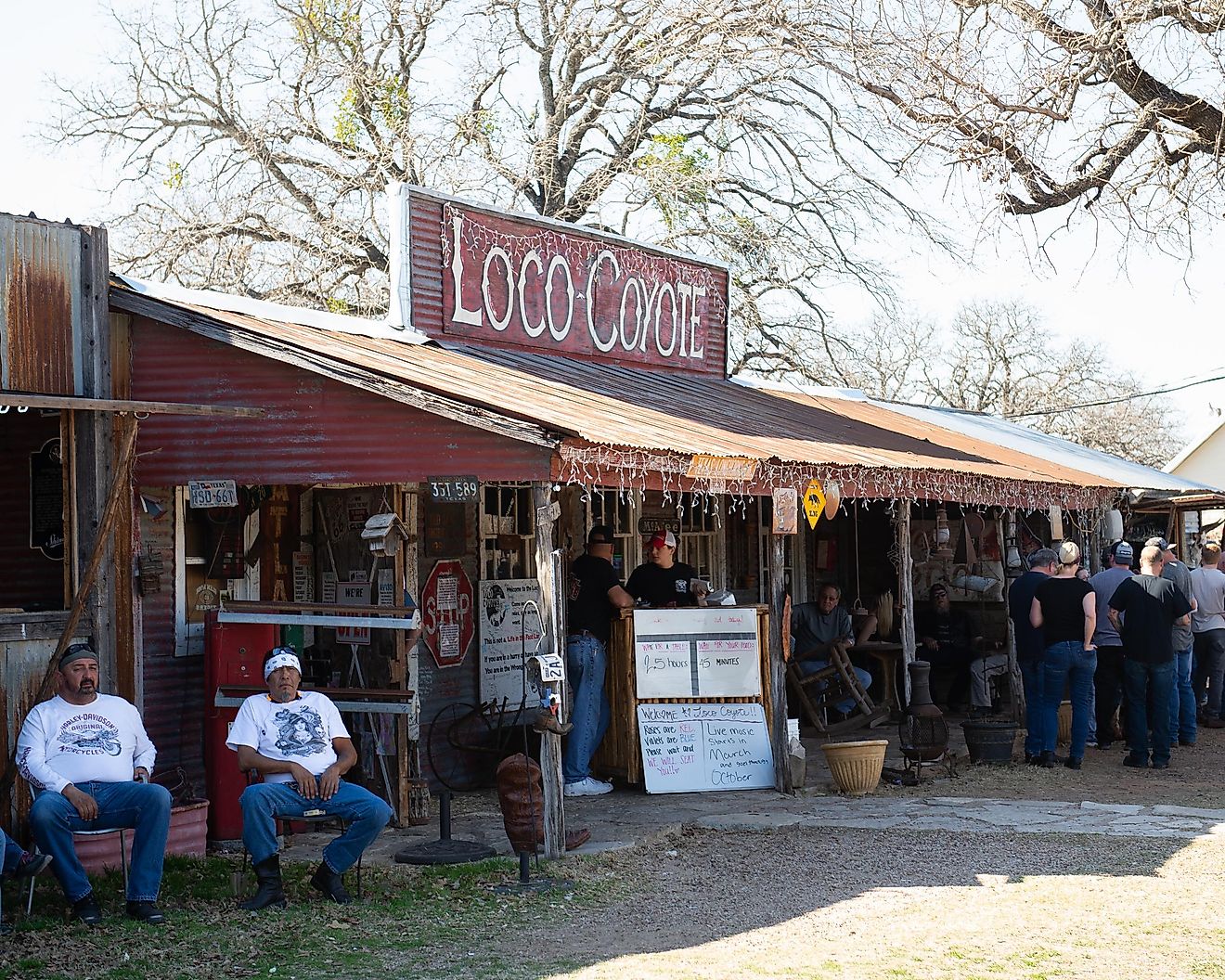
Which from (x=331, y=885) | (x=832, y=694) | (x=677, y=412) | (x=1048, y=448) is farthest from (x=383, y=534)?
(x=1048, y=448)

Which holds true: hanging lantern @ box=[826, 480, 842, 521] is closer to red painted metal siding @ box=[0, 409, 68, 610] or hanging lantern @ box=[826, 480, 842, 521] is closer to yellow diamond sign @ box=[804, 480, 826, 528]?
yellow diamond sign @ box=[804, 480, 826, 528]

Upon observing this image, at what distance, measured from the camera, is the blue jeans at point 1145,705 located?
11.5m

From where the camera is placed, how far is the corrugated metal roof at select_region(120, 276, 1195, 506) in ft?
27.8

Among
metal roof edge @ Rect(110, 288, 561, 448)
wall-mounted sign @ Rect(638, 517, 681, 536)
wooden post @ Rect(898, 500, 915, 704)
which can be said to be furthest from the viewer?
wall-mounted sign @ Rect(638, 517, 681, 536)

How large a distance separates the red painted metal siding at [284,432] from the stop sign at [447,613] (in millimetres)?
2242

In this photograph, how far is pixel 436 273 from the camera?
1110 centimetres

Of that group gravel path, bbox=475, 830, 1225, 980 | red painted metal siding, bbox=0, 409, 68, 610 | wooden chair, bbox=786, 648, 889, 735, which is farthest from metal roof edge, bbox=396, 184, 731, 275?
gravel path, bbox=475, 830, 1225, 980

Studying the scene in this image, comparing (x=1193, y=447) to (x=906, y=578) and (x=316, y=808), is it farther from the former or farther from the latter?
(x=316, y=808)

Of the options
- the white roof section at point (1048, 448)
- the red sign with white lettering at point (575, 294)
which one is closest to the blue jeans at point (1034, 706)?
the red sign with white lettering at point (575, 294)

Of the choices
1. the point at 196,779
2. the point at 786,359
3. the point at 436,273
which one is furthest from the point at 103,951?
the point at 786,359

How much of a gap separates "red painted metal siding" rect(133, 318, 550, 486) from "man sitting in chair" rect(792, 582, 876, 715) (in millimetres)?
6149

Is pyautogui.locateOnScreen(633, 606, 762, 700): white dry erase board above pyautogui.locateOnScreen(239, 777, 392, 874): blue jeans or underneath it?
above

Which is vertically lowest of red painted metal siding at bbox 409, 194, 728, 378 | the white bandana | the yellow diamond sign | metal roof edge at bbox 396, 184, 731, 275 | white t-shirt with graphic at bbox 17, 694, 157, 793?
white t-shirt with graphic at bbox 17, 694, 157, 793

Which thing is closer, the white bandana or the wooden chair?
the white bandana
